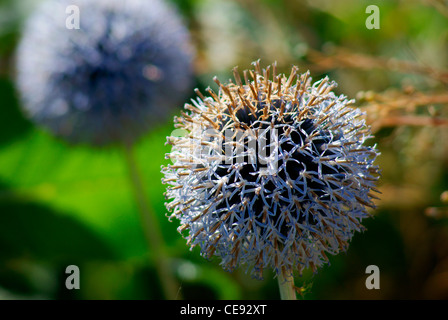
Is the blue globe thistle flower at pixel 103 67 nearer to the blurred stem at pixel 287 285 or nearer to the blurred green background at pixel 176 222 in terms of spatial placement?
the blurred green background at pixel 176 222

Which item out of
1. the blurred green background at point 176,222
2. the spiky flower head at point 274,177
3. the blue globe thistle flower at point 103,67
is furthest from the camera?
the blurred green background at point 176,222

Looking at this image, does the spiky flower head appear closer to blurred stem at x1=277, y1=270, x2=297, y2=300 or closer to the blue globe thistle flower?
blurred stem at x1=277, y1=270, x2=297, y2=300

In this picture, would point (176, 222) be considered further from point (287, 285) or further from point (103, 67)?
point (287, 285)

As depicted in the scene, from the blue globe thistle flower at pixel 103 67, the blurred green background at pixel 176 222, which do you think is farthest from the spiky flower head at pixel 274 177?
the blurred green background at pixel 176 222

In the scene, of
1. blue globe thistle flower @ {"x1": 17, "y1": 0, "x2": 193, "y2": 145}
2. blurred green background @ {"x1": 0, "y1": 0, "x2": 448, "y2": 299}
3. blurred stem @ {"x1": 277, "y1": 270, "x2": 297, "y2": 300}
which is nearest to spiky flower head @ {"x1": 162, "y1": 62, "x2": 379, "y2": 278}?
blurred stem @ {"x1": 277, "y1": 270, "x2": 297, "y2": 300}

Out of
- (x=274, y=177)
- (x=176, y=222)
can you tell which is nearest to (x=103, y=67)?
(x=176, y=222)

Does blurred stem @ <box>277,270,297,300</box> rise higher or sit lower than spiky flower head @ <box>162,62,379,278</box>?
lower

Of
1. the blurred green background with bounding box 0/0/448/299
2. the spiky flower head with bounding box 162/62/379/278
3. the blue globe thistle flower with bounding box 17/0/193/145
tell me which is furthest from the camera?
the blurred green background with bounding box 0/0/448/299
